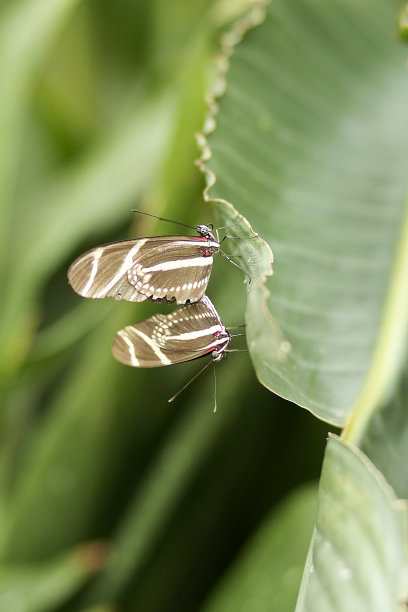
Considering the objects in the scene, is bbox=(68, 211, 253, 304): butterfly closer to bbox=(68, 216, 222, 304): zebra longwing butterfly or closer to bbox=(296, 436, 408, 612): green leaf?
bbox=(68, 216, 222, 304): zebra longwing butterfly

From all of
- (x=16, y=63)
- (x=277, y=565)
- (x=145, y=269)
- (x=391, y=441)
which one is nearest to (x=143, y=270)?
(x=145, y=269)

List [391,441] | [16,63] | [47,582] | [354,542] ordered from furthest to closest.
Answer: [16,63], [47,582], [391,441], [354,542]

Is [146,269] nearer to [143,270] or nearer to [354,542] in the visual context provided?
[143,270]

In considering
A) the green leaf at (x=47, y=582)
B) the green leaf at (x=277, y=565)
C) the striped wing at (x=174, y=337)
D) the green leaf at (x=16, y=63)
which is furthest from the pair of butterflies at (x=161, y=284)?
the green leaf at (x=16, y=63)

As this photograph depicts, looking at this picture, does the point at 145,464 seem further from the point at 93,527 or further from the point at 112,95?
the point at 112,95

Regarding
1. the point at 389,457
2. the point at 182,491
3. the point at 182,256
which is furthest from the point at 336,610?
the point at 182,491

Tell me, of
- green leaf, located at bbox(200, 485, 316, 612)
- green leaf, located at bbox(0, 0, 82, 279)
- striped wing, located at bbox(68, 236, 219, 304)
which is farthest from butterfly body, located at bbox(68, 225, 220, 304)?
green leaf, located at bbox(0, 0, 82, 279)
